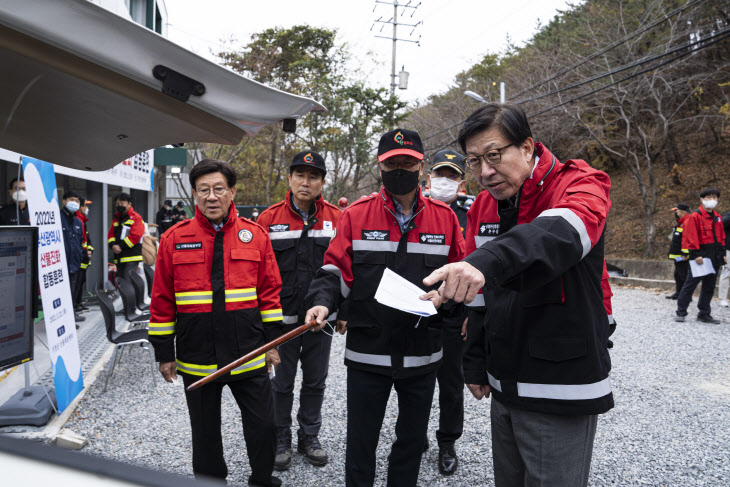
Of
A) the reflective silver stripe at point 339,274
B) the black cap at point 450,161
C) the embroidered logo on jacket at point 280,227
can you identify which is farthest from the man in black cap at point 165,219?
the reflective silver stripe at point 339,274

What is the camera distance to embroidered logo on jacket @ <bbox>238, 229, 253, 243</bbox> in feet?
9.79

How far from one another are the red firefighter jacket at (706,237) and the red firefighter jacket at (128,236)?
33.3 ft

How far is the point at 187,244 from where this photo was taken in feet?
9.41

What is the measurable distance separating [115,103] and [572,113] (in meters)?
19.4

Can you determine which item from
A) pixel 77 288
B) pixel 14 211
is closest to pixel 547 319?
pixel 14 211

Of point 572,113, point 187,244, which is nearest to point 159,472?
point 187,244

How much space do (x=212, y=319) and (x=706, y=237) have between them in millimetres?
9355

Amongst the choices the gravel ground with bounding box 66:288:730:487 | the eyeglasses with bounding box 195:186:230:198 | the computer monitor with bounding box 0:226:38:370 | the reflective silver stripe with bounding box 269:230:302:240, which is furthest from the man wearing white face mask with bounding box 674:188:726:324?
the computer monitor with bounding box 0:226:38:370

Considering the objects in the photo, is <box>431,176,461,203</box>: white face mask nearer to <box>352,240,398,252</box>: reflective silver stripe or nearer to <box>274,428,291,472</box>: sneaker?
<box>352,240,398,252</box>: reflective silver stripe

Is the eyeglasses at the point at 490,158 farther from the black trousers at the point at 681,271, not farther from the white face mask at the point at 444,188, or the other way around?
the black trousers at the point at 681,271

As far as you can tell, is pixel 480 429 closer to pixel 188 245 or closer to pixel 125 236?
pixel 188 245

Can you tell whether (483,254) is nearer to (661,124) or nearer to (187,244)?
(187,244)

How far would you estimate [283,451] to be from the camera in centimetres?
368

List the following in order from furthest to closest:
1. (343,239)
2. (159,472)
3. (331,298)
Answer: (343,239) → (331,298) → (159,472)
